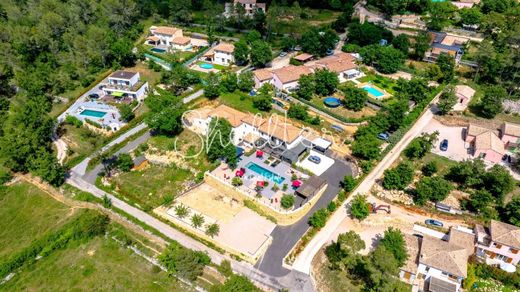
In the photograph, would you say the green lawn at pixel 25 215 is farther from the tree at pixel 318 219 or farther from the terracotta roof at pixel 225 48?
the terracotta roof at pixel 225 48

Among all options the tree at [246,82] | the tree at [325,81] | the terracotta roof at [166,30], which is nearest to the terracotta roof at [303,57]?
the tree at [325,81]

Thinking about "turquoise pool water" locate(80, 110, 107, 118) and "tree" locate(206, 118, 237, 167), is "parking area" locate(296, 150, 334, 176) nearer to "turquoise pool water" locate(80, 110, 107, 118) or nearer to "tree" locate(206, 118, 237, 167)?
"tree" locate(206, 118, 237, 167)

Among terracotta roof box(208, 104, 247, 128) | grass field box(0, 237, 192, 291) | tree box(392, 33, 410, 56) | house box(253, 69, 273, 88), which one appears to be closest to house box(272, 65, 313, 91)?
house box(253, 69, 273, 88)

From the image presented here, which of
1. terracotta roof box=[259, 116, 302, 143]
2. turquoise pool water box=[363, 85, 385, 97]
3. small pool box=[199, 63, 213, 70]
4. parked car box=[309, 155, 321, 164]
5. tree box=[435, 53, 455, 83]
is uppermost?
tree box=[435, 53, 455, 83]

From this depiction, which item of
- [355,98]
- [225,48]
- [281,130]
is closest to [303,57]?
[225,48]

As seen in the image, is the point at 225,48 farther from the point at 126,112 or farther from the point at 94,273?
the point at 94,273

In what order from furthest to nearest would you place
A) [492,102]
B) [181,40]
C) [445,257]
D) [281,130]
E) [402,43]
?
[181,40] → [402,43] → [492,102] → [281,130] → [445,257]
